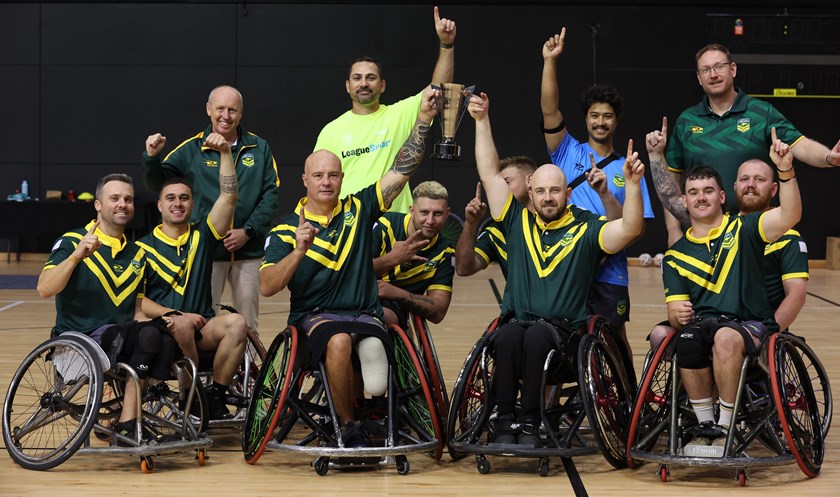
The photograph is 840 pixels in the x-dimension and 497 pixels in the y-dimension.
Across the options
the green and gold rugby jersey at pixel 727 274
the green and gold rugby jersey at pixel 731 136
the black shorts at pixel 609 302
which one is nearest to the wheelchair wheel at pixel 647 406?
the green and gold rugby jersey at pixel 727 274

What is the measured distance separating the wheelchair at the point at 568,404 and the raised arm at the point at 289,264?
2.27 ft

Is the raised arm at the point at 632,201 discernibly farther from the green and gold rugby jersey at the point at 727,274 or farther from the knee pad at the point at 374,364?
the knee pad at the point at 374,364

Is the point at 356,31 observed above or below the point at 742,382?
above

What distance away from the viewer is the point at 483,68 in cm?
1254

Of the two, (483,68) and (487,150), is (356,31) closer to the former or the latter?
(483,68)

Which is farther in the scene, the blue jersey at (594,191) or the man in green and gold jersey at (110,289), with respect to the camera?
the blue jersey at (594,191)

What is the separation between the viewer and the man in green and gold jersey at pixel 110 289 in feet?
13.4

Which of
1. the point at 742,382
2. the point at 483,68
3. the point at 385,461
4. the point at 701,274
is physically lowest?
the point at 385,461

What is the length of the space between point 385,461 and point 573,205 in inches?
47.7

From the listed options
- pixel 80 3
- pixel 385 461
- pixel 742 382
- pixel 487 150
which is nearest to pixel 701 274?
pixel 742 382

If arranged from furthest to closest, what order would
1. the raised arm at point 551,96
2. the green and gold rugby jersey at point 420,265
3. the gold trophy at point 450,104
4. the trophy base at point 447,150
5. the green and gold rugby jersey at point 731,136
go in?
1. the raised arm at point 551,96
2. the green and gold rugby jersey at point 420,265
3. the green and gold rugby jersey at point 731,136
4. the gold trophy at point 450,104
5. the trophy base at point 447,150

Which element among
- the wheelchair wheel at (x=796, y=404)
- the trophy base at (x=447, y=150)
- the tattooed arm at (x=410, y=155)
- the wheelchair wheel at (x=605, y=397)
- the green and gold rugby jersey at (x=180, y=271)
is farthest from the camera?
the green and gold rugby jersey at (x=180, y=271)

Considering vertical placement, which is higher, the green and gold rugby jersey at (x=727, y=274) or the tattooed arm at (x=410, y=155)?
the tattooed arm at (x=410, y=155)

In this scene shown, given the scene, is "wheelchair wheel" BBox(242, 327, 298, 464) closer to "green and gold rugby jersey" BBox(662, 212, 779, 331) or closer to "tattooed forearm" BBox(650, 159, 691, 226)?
"green and gold rugby jersey" BBox(662, 212, 779, 331)
